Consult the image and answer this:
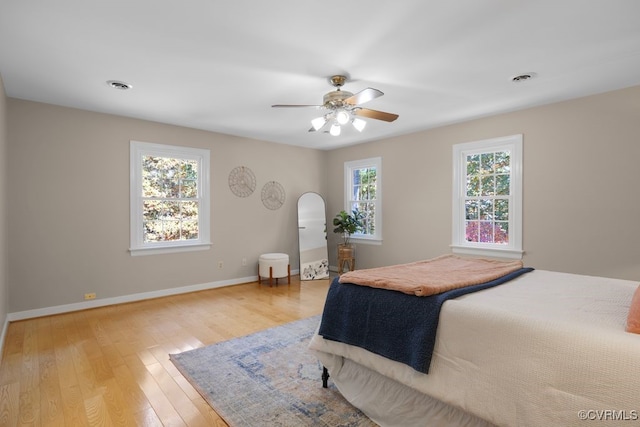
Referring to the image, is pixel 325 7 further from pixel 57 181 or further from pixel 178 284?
pixel 178 284

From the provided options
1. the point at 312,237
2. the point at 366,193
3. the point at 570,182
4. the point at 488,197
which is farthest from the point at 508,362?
the point at 312,237

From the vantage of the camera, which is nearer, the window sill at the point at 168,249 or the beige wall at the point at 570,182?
the beige wall at the point at 570,182

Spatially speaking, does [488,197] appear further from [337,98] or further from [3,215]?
[3,215]

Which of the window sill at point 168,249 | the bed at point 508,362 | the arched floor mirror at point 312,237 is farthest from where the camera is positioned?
the arched floor mirror at point 312,237

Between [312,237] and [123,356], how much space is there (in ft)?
12.4

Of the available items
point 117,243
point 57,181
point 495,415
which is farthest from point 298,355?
point 57,181

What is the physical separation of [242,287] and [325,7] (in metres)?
4.25

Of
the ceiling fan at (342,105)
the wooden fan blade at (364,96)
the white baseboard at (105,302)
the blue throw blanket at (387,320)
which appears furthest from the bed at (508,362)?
the white baseboard at (105,302)

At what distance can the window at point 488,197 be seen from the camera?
4.22m

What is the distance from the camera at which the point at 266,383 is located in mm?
2379

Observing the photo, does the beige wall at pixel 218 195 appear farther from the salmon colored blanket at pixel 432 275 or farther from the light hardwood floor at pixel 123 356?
the salmon colored blanket at pixel 432 275

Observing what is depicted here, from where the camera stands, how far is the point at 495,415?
4.58 feet

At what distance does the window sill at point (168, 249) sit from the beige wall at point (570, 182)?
3356 millimetres

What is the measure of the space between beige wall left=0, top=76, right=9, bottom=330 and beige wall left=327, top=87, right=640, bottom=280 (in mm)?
4981
